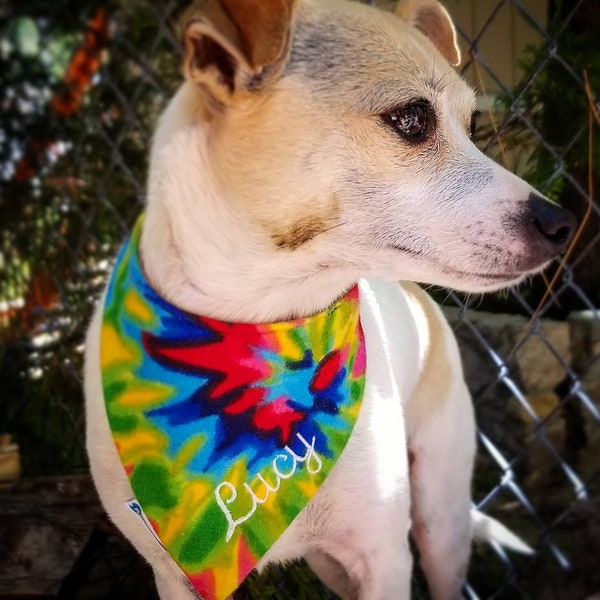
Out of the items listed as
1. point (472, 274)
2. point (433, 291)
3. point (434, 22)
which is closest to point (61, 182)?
point (433, 291)

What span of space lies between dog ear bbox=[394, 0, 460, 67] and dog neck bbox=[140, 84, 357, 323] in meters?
0.53

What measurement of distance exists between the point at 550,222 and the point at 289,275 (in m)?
0.43

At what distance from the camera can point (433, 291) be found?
1773 mm

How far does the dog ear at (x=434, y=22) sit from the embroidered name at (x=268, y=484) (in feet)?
2.70

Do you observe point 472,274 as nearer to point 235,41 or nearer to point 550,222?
point 550,222

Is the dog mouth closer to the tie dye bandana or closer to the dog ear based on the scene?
the tie dye bandana

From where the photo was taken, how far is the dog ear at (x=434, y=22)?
1.44m

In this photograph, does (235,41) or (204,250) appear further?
(204,250)

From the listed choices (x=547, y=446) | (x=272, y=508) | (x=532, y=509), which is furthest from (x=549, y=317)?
(x=272, y=508)

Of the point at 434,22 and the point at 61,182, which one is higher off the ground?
→ the point at 434,22

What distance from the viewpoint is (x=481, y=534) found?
1.82m

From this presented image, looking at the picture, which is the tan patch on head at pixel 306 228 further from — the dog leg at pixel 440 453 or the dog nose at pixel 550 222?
the dog leg at pixel 440 453

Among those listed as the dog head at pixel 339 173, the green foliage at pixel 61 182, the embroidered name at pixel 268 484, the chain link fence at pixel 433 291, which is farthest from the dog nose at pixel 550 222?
the green foliage at pixel 61 182

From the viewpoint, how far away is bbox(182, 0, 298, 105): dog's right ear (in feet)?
3.37
